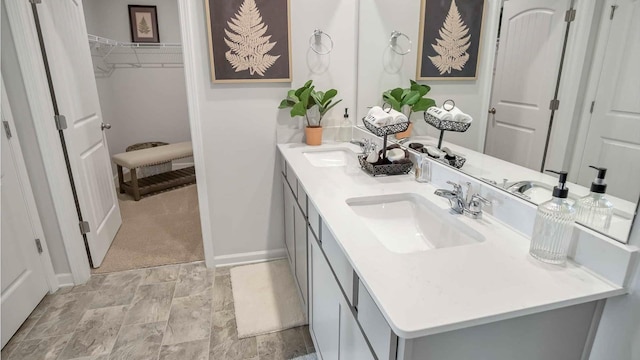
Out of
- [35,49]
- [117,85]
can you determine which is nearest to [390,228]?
[35,49]

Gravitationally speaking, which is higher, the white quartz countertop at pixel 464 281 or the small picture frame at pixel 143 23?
the small picture frame at pixel 143 23

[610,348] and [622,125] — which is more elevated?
[622,125]

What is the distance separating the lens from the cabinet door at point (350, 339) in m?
0.99

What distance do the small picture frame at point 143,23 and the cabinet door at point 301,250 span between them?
356 cm

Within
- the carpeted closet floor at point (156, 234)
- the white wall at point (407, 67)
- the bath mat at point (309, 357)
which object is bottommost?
the bath mat at point (309, 357)

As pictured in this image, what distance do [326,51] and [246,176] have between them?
1.00m

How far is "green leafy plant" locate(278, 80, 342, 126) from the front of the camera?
7.25 feet

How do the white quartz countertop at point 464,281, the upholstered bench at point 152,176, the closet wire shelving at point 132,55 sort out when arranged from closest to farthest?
1. the white quartz countertop at point 464,281
2. the upholstered bench at point 152,176
3. the closet wire shelving at point 132,55

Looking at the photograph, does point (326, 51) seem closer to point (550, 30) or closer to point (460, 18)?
point (460, 18)

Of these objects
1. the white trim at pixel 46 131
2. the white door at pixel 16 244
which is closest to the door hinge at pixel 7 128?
the white door at pixel 16 244

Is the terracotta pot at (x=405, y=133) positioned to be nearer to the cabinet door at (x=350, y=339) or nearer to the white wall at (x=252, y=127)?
the white wall at (x=252, y=127)

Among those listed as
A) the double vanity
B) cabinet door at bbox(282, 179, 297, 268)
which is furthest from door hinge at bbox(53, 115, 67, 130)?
the double vanity

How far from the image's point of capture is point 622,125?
0.85m

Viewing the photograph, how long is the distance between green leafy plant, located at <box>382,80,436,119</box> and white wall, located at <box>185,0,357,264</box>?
52 centimetres
